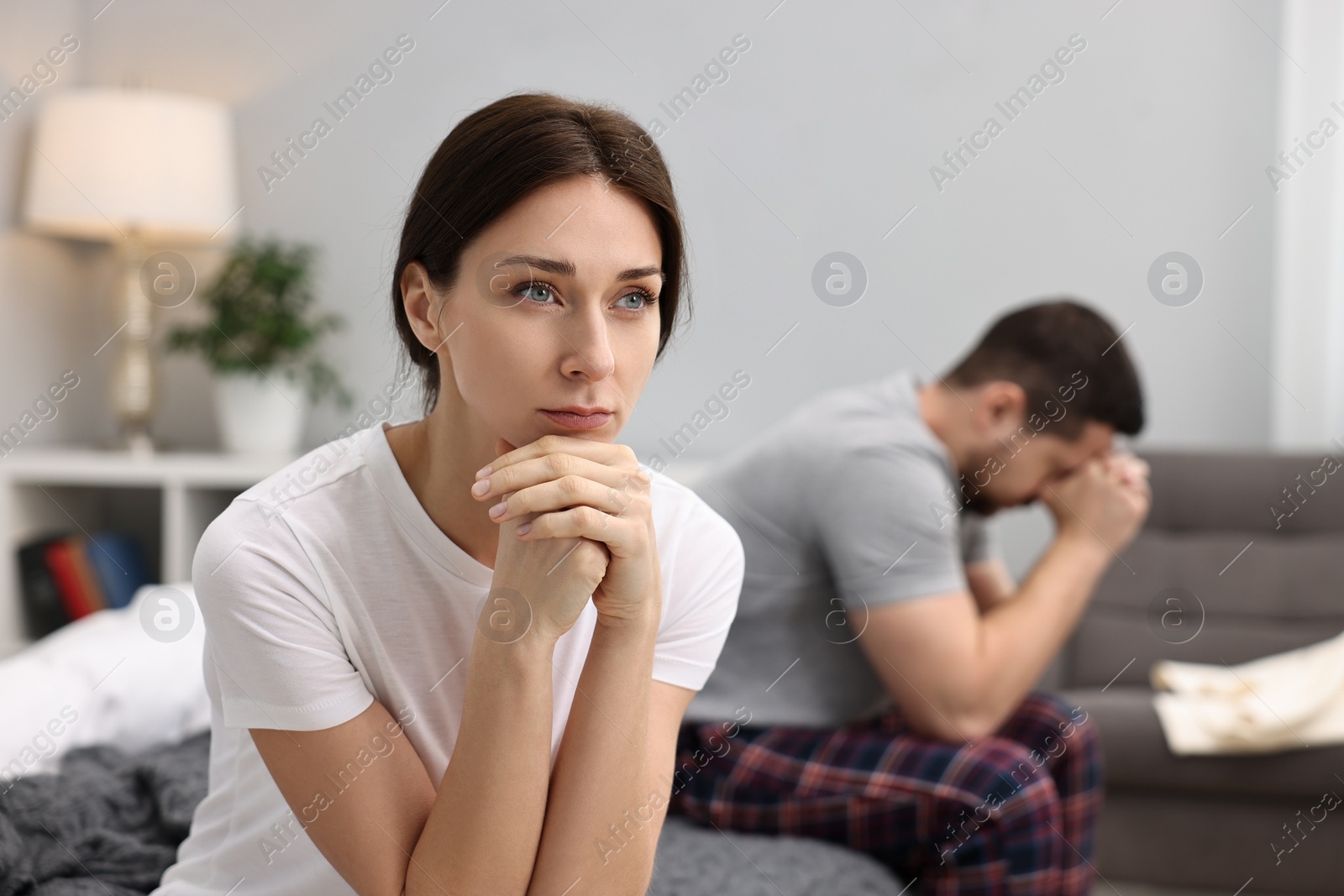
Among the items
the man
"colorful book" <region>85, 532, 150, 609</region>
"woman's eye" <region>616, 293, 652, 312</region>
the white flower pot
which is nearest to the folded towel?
the man

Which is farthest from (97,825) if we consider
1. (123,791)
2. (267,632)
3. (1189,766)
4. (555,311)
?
(1189,766)

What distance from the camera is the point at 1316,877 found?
1934 mm

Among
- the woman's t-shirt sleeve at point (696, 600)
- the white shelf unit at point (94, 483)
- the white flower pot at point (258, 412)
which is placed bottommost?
the woman's t-shirt sleeve at point (696, 600)

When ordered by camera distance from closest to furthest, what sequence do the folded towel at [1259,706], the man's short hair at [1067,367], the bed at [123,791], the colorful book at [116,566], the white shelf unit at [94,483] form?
the bed at [123,791], the man's short hair at [1067,367], the folded towel at [1259,706], the white shelf unit at [94,483], the colorful book at [116,566]

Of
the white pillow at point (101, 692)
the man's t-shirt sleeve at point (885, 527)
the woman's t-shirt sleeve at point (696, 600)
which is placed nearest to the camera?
the woman's t-shirt sleeve at point (696, 600)

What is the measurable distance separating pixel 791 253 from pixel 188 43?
1.76 m

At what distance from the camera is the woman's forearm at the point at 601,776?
0.82m

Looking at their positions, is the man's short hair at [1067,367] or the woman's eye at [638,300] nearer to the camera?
the woman's eye at [638,300]

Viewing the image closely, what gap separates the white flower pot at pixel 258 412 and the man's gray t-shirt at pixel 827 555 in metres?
1.69

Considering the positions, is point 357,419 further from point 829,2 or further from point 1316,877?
point 1316,877

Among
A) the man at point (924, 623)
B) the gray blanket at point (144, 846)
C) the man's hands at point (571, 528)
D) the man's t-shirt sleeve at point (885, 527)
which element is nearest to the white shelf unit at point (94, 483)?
the gray blanket at point (144, 846)

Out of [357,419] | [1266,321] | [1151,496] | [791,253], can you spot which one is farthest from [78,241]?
[1266,321]

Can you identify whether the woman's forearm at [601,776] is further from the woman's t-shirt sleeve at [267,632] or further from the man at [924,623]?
the man at [924,623]

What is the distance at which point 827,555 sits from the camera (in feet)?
4.72
